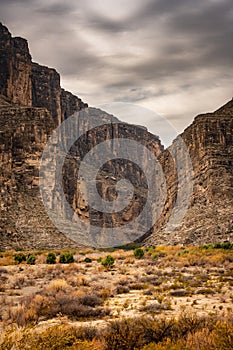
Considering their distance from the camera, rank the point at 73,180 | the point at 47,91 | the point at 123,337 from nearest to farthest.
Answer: the point at 123,337
the point at 73,180
the point at 47,91

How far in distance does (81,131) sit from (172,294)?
434 ft

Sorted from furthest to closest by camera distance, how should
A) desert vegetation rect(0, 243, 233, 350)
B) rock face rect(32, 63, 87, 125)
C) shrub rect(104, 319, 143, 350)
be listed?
rock face rect(32, 63, 87, 125) < shrub rect(104, 319, 143, 350) < desert vegetation rect(0, 243, 233, 350)

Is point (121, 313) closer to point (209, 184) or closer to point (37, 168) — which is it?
point (209, 184)

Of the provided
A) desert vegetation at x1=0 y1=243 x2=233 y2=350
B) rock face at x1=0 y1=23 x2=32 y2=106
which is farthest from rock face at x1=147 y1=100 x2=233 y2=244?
rock face at x1=0 y1=23 x2=32 y2=106

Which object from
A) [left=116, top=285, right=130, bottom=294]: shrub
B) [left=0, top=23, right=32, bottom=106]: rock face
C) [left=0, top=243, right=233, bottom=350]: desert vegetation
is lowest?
[left=116, top=285, right=130, bottom=294]: shrub

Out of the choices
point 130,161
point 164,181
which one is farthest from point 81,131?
point 164,181

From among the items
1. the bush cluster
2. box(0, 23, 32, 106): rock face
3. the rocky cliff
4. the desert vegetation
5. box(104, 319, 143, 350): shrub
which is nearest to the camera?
the bush cluster

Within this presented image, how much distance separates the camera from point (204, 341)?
287 inches

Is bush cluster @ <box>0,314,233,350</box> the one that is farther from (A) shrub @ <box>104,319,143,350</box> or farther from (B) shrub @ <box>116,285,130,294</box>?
(B) shrub @ <box>116,285,130,294</box>

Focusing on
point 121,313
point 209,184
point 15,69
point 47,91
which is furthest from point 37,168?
point 47,91

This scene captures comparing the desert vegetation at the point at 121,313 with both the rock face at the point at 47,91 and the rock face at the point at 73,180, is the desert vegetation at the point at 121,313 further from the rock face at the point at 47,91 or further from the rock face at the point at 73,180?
the rock face at the point at 47,91

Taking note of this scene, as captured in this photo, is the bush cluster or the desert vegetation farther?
the desert vegetation

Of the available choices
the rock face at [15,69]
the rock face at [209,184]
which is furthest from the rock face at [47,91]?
the rock face at [209,184]

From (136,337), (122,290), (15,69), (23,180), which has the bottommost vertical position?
(122,290)
